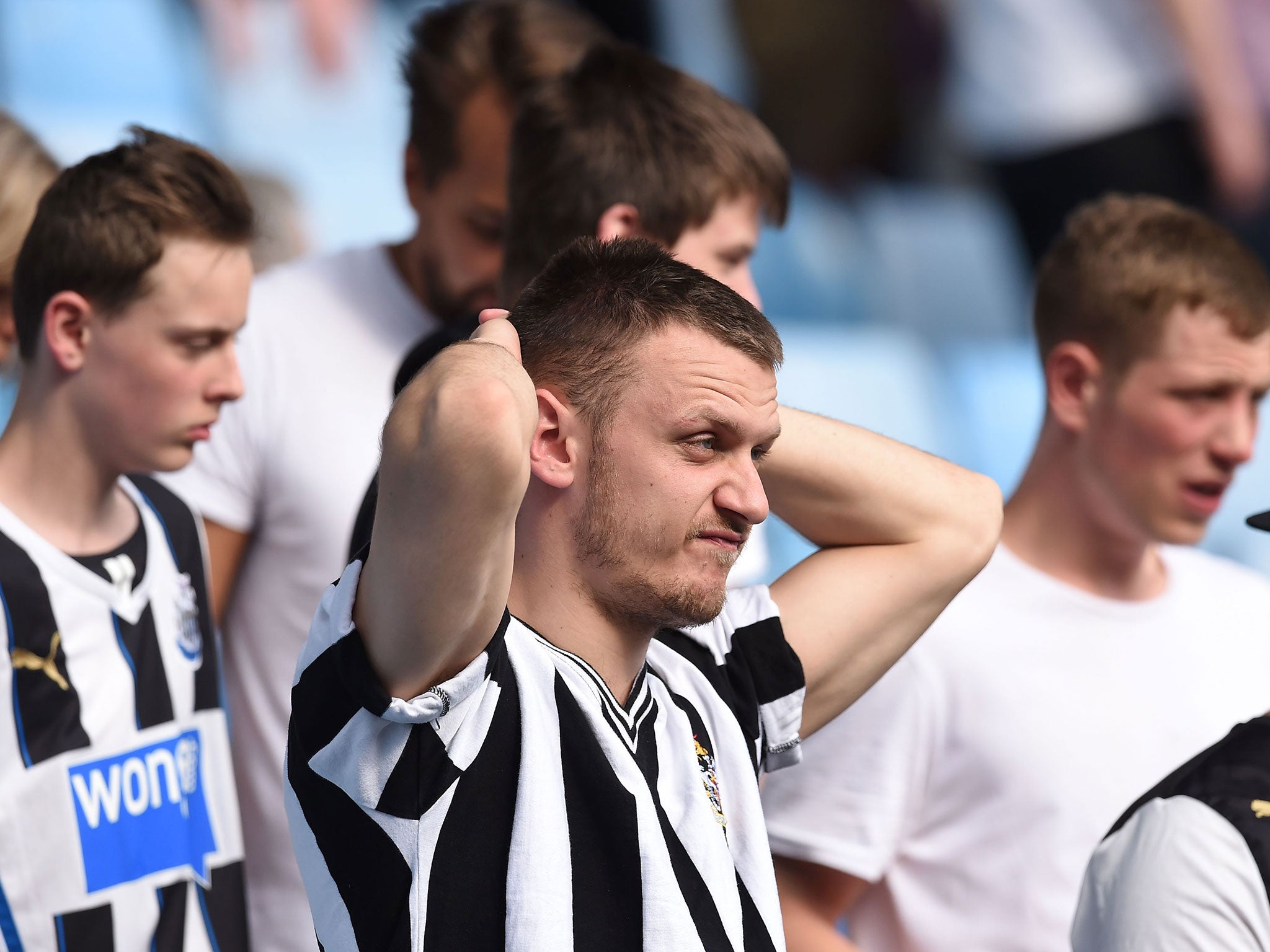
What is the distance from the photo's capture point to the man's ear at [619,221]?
80.7 inches

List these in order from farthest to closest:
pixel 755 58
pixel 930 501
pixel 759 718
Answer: pixel 755 58 → pixel 930 501 → pixel 759 718

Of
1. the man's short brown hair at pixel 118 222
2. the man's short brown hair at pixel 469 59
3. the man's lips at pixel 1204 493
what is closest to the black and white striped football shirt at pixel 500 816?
the man's short brown hair at pixel 118 222

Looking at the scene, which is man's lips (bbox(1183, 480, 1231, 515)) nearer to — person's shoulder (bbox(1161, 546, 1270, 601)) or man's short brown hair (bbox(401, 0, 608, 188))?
person's shoulder (bbox(1161, 546, 1270, 601))

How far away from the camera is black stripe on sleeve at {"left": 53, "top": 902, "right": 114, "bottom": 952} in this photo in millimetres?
1889

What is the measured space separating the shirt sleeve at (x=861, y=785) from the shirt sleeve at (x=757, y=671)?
43 centimetres

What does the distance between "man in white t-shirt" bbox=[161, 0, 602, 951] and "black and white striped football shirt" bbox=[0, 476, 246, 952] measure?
18 cm

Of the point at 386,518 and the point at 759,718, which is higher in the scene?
the point at 386,518

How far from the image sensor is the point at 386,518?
1211mm

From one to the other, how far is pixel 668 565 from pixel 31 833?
1.01m

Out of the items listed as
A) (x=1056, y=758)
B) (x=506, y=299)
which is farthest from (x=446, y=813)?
(x=1056, y=758)

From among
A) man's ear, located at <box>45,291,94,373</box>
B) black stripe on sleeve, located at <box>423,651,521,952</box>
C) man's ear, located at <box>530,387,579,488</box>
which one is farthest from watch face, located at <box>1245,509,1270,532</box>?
man's ear, located at <box>45,291,94,373</box>

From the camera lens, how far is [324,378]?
2.54 meters

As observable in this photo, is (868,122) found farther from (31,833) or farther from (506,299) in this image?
(31,833)

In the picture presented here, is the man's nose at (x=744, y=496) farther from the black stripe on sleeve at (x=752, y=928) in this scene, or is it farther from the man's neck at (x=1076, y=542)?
the man's neck at (x=1076, y=542)
